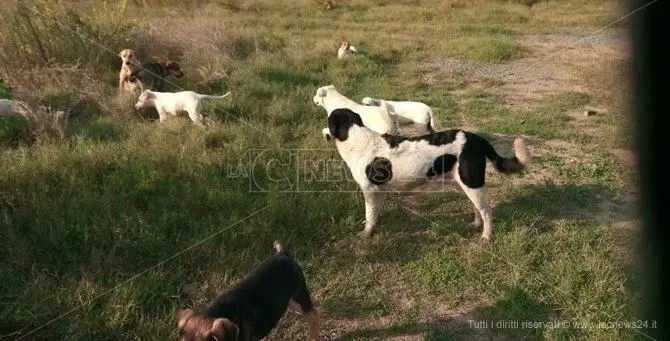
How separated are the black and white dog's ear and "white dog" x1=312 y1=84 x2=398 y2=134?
131 centimetres

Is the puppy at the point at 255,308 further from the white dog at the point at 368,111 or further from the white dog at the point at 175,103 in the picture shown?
the white dog at the point at 175,103

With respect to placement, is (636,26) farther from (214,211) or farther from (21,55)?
(21,55)

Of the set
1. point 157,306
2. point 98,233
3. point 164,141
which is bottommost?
point 157,306

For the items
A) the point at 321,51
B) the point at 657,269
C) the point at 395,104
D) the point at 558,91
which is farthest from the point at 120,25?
the point at 657,269

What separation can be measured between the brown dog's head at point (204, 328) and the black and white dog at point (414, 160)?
99.0 inches

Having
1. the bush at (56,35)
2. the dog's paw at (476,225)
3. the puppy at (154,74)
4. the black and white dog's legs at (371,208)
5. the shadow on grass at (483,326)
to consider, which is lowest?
the shadow on grass at (483,326)

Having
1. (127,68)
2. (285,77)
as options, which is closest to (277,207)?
(285,77)

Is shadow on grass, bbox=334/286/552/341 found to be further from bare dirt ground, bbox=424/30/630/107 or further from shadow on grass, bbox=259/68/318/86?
shadow on grass, bbox=259/68/318/86

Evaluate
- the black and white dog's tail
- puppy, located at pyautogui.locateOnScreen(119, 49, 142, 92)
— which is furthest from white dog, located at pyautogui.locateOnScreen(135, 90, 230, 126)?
the black and white dog's tail

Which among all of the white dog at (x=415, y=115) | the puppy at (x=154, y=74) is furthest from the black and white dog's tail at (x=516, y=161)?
the puppy at (x=154, y=74)

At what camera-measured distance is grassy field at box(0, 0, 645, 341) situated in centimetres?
377

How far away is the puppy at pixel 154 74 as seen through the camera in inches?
328

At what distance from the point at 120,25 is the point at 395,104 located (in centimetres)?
640

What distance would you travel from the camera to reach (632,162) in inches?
235
